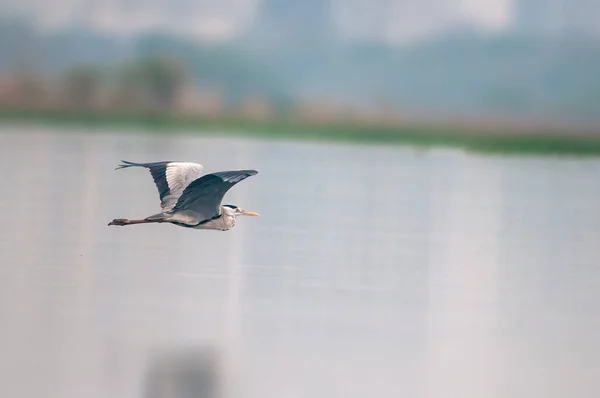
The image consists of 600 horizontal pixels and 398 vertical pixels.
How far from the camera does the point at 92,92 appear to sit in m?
29.3

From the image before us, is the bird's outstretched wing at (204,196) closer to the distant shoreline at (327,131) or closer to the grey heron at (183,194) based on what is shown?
the grey heron at (183,194)

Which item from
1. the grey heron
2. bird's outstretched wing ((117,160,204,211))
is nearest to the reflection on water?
the grey heron

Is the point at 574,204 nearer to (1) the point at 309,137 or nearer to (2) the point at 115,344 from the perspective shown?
(2) the point at 115,344

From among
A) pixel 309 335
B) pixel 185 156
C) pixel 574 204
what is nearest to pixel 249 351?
pixel 309 335

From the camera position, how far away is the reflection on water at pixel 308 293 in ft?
28.9

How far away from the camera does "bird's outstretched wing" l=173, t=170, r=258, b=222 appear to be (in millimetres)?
10117

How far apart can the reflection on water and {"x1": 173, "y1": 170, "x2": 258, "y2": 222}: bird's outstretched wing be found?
1.81 ft

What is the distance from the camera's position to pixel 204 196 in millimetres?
10625

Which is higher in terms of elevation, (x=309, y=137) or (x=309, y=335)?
(x=309, y=137)

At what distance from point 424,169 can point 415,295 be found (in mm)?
12825

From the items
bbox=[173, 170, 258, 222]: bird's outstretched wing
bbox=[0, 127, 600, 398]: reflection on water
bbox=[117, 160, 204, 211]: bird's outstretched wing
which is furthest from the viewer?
bbox=[117, 160, 204, 211]: bird's outstretched wing

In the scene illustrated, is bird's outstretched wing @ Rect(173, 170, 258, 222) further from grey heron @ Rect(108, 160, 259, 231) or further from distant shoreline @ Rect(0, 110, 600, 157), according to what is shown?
distant shoreline @ Rect(0, 110, 600, 157)

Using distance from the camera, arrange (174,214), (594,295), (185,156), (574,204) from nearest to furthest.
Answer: (174,214), (594,295), (574,204), (185,156)

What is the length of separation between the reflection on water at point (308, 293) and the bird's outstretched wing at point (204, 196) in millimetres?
553
